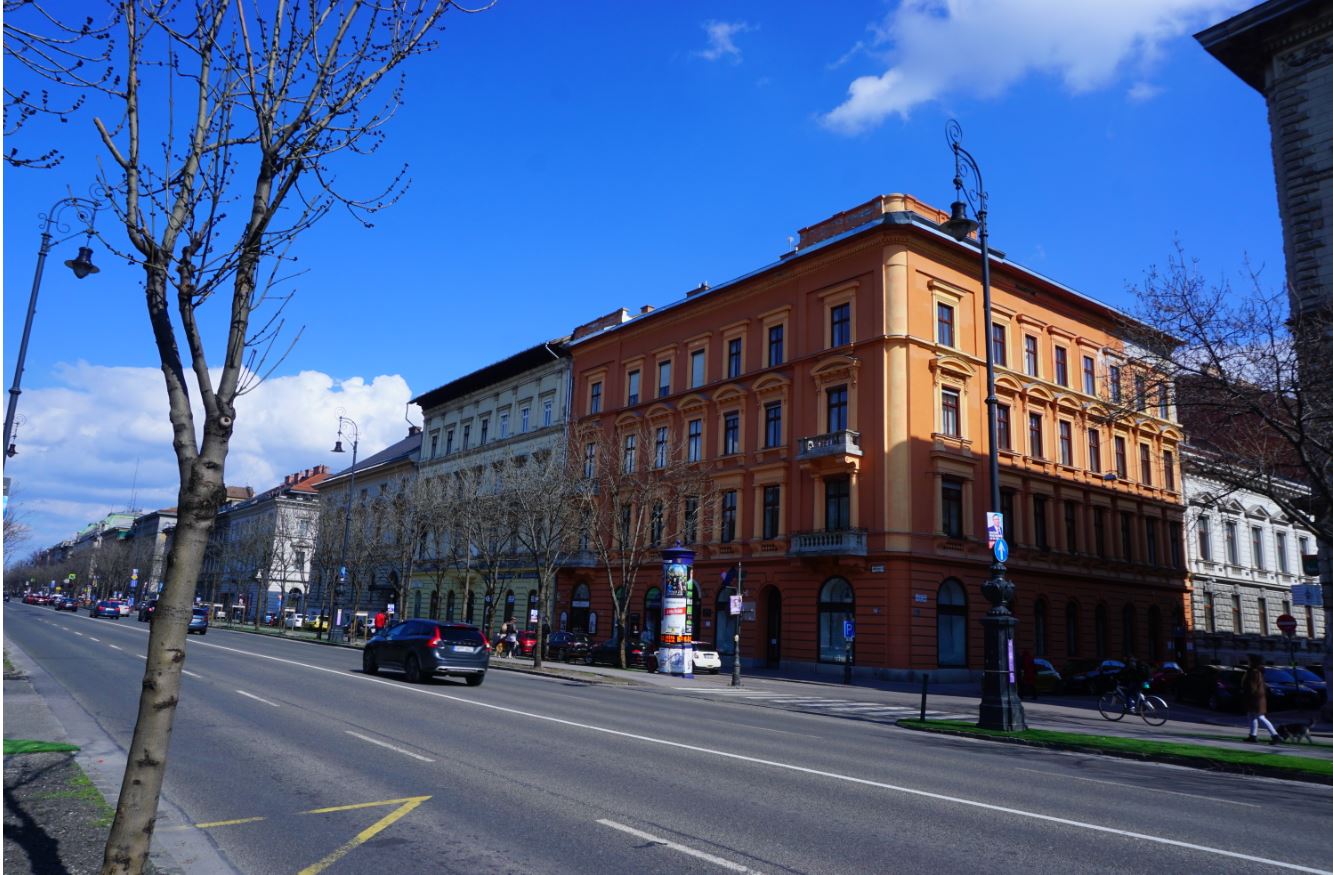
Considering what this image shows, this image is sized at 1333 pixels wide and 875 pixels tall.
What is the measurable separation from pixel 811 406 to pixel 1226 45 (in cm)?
1862

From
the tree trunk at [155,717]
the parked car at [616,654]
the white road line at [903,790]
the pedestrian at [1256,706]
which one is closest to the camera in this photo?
the tree trunk at [155,717]

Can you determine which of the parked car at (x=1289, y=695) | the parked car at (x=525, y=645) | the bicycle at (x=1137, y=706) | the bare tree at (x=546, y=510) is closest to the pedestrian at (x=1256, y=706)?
the bicycle at (x=1137, y=706)

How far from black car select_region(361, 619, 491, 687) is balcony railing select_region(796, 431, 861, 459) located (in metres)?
17.1

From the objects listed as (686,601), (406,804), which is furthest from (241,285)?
(686,601)

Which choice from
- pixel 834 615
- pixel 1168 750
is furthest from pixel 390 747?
pixel 834 615

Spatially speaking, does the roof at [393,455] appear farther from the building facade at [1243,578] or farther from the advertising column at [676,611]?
the building facade at [1243,578]

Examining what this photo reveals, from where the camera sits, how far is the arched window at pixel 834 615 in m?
35.1

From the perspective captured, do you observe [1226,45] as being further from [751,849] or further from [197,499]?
[197,499]

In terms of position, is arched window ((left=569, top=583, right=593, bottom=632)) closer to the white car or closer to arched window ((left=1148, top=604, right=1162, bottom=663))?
the white car

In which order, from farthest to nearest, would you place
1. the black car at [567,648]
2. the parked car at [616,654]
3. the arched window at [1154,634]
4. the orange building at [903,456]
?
the arched window at [1154,634] < the black car at [567,648] < the parked car at [616,654] < the orange building at [903,456]

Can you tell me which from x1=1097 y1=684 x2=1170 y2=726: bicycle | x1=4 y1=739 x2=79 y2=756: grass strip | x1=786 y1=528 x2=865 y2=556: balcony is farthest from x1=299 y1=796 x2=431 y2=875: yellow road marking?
x1=786 y1=528 x2=865 y2=556: balcony

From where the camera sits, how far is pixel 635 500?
39.1 meters

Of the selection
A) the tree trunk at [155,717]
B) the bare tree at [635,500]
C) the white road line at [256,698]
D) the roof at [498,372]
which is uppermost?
the roof at [498,372]

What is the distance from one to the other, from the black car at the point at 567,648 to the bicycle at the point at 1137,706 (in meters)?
22.7
